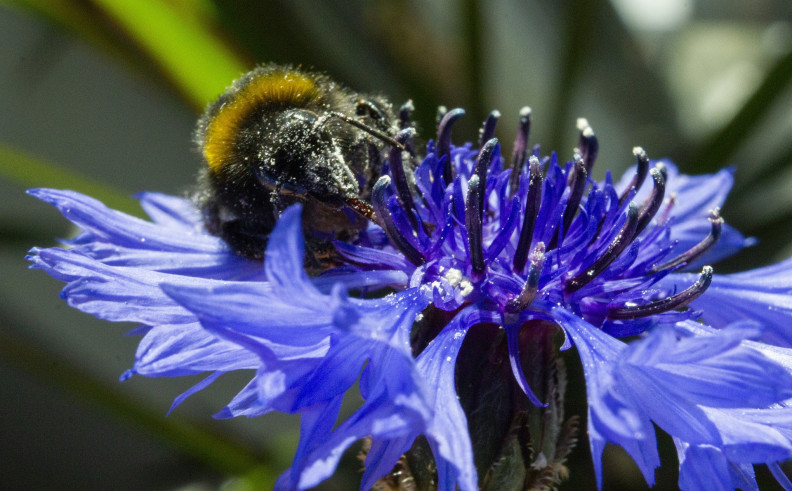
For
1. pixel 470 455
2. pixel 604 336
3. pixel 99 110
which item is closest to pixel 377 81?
pixel 99 110

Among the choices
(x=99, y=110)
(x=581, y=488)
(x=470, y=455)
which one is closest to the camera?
(x=470, y=455)

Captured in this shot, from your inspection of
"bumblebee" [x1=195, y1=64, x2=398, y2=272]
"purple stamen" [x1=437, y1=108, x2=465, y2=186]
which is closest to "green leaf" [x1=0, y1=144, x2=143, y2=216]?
"bumblebee" [x1=195, y1=64, x2=398, y2=272]

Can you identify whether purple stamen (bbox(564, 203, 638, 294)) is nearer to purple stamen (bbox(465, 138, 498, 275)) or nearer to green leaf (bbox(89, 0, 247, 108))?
purple stamen (bbox(465, 138, 498, 275))

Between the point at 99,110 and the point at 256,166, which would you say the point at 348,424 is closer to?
the point at 256,166

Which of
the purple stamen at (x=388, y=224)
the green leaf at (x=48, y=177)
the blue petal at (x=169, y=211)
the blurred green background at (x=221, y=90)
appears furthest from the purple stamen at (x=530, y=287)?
the green leaf at (x=48, y=177)

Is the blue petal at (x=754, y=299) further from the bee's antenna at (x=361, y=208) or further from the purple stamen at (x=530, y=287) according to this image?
the bee's antenna at (x=361, y=208)

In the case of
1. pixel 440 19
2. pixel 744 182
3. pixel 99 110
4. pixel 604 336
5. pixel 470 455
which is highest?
pixel 440 19

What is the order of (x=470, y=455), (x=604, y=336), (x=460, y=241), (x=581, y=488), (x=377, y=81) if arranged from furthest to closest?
(x=377, y=81), (x=581, y=488), (x=460, y=241), (x=604, y=336), (x=470, y=455)
